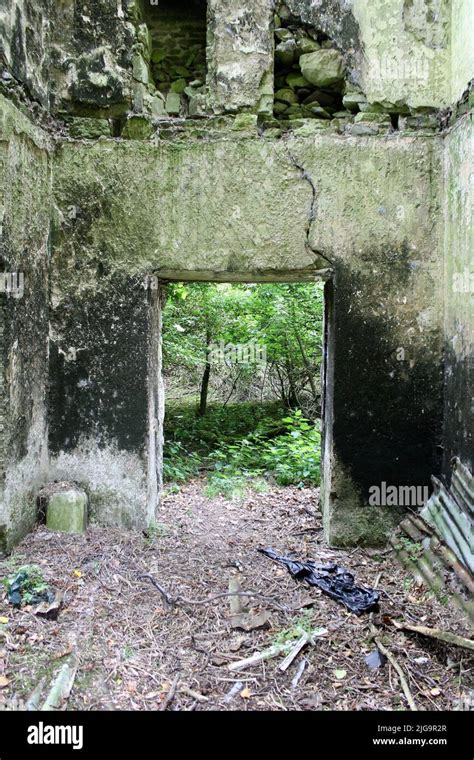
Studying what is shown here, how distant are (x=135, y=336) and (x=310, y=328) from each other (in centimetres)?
506

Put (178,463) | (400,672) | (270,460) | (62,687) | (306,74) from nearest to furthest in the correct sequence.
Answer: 1. (62,687)
2. (400,672)
3. (306,74)
4. (178,463)
5. (270,460)

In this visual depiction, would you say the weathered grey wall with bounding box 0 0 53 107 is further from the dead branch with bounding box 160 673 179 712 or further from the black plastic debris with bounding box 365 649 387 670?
the black plastic debris with bounding box 365 649 387 670

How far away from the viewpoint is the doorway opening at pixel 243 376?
6.99 m

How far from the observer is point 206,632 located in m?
2.96

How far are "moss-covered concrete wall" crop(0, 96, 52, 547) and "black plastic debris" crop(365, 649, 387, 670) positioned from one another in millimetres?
2364

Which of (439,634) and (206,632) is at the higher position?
(439,634)

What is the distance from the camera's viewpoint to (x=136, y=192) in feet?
13.1

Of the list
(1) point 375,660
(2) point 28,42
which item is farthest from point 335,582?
(2) point 28,42

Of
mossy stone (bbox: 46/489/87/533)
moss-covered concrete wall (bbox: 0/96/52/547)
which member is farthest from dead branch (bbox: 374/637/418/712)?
moss-covered concrete wall (bbox: 0/96/52/547)

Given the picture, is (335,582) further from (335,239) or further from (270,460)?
(270,460)

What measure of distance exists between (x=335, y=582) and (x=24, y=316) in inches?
110

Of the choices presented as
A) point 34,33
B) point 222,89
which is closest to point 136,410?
point 222,89

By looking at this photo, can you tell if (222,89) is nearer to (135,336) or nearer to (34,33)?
(34,33)

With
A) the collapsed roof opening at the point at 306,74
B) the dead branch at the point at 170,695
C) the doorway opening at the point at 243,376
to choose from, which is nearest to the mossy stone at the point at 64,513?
the dead branch at the point at 170,695
